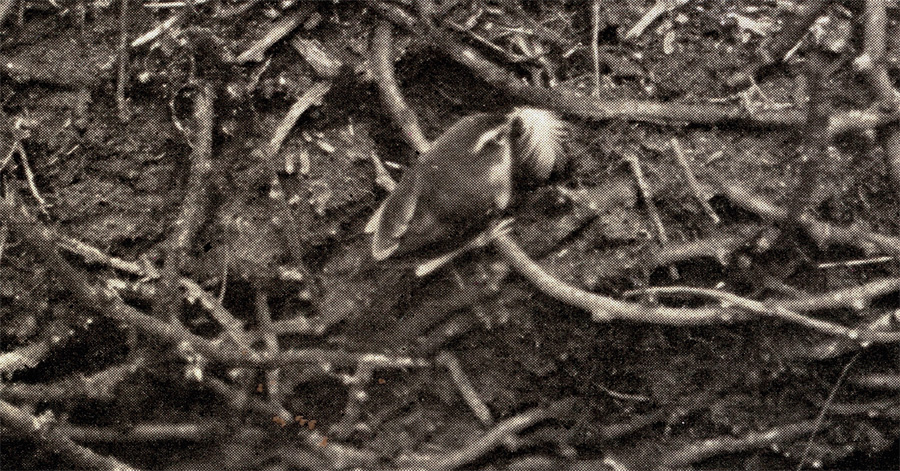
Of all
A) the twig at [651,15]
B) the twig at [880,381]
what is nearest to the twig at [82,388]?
the twig at [651,15]

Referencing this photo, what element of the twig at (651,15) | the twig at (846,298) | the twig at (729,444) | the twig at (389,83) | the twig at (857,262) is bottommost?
the twig at (729,444)

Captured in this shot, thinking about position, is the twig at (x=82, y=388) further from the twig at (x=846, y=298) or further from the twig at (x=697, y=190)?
the twig at (x=846, y=298)

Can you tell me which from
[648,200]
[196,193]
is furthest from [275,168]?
[648,200]

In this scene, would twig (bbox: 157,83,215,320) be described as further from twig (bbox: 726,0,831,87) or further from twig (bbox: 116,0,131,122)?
twig (bbox: 726,0,831,87)

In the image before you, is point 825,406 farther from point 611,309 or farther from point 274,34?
point 274,34

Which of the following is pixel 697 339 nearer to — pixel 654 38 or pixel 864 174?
pixel 864 174

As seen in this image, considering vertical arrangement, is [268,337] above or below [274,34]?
below
